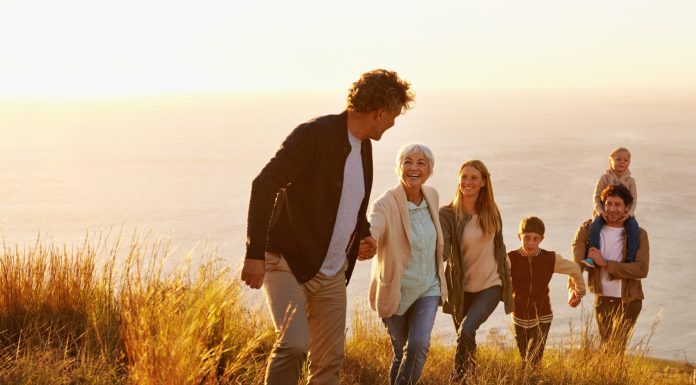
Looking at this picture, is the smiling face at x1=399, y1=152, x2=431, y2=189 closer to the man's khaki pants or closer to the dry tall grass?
the man's khaki pants

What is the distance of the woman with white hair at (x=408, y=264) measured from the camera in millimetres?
4250

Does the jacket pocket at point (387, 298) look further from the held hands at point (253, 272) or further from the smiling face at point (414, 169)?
the held hands at point (253, 272)

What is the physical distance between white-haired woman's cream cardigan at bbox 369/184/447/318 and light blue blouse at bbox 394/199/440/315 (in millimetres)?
35

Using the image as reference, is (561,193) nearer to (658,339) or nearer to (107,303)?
(658,339)

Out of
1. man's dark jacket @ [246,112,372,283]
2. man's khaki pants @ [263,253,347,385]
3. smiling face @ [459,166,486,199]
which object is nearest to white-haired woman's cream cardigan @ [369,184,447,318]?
smiling face @ [459,166,486,199]

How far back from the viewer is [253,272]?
3.10 m

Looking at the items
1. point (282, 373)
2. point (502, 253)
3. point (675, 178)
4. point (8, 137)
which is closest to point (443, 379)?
point (502, 253)

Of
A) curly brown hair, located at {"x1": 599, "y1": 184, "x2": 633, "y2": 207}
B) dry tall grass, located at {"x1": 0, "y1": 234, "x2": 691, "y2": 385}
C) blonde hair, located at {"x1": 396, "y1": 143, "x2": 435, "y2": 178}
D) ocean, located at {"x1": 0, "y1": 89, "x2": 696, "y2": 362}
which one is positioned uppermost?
blonde hair, located at {"x1": 396, "y1": 143, "x2": 435, "y2": 178}

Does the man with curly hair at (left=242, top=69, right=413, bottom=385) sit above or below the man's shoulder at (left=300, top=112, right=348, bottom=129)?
below

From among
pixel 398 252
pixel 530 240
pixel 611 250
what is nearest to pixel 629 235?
pixel 611 250

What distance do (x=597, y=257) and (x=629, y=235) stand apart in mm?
262

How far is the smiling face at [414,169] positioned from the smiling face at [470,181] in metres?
0.44

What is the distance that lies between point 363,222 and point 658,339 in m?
20.3

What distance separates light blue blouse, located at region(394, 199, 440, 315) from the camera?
4312mm
